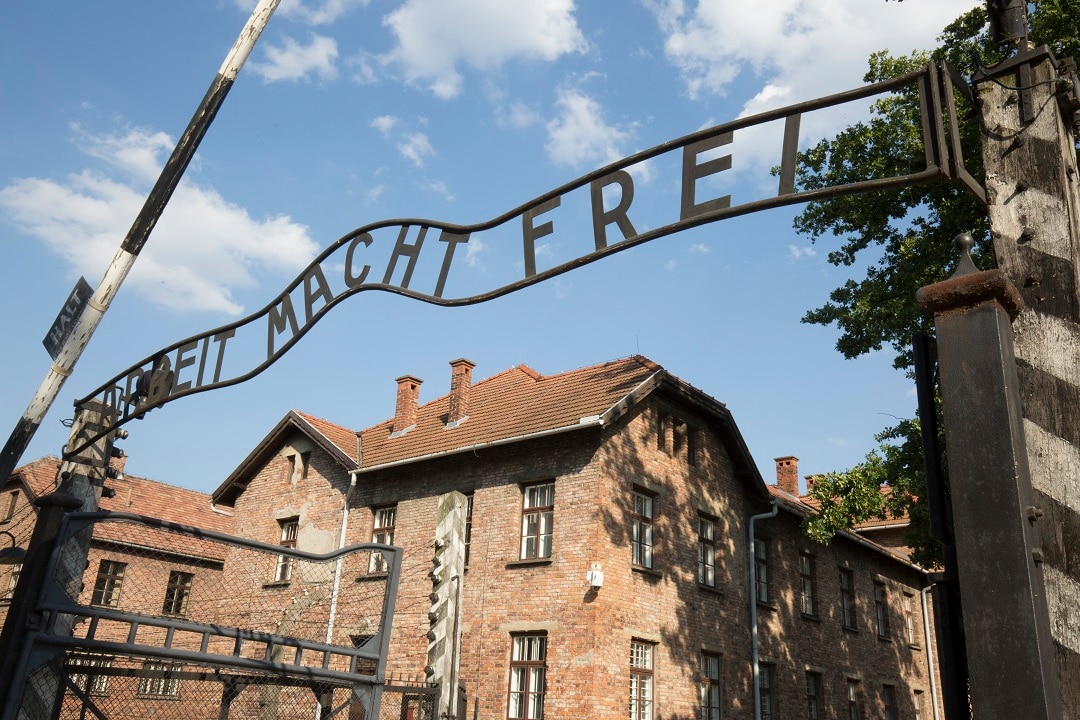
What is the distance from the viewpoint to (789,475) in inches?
1184

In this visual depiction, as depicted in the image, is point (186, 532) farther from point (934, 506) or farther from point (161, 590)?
point (161, 590)

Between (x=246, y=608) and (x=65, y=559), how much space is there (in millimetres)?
18976

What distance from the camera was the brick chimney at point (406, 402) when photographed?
77.5 ft

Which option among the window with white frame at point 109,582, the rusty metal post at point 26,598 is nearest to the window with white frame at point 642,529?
the rusty metal post at point 26,598

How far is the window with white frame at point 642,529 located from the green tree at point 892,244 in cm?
345

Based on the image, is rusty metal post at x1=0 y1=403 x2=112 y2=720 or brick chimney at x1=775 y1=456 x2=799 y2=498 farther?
brick chimney at x1=775 y1=456 x2=799 y2=498

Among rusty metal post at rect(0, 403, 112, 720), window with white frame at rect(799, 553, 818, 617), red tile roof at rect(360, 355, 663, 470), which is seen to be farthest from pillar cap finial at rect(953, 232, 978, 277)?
window with white frame at rect(799, 553, 818, 617)

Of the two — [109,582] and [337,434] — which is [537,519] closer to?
[337,434]

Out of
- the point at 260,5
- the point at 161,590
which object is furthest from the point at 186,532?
the point at 161,590

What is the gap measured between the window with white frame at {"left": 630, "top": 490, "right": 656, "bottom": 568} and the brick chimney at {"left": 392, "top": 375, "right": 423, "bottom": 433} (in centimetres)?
744

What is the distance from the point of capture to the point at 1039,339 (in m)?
2.35

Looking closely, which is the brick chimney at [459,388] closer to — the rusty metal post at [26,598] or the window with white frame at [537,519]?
the window with white frame at [537,519]

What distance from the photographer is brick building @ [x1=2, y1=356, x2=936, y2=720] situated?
56.5 ft

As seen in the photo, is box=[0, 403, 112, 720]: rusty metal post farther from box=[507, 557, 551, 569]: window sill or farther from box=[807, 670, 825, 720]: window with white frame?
box=[807, 670, 825, 720]: window with white frame
